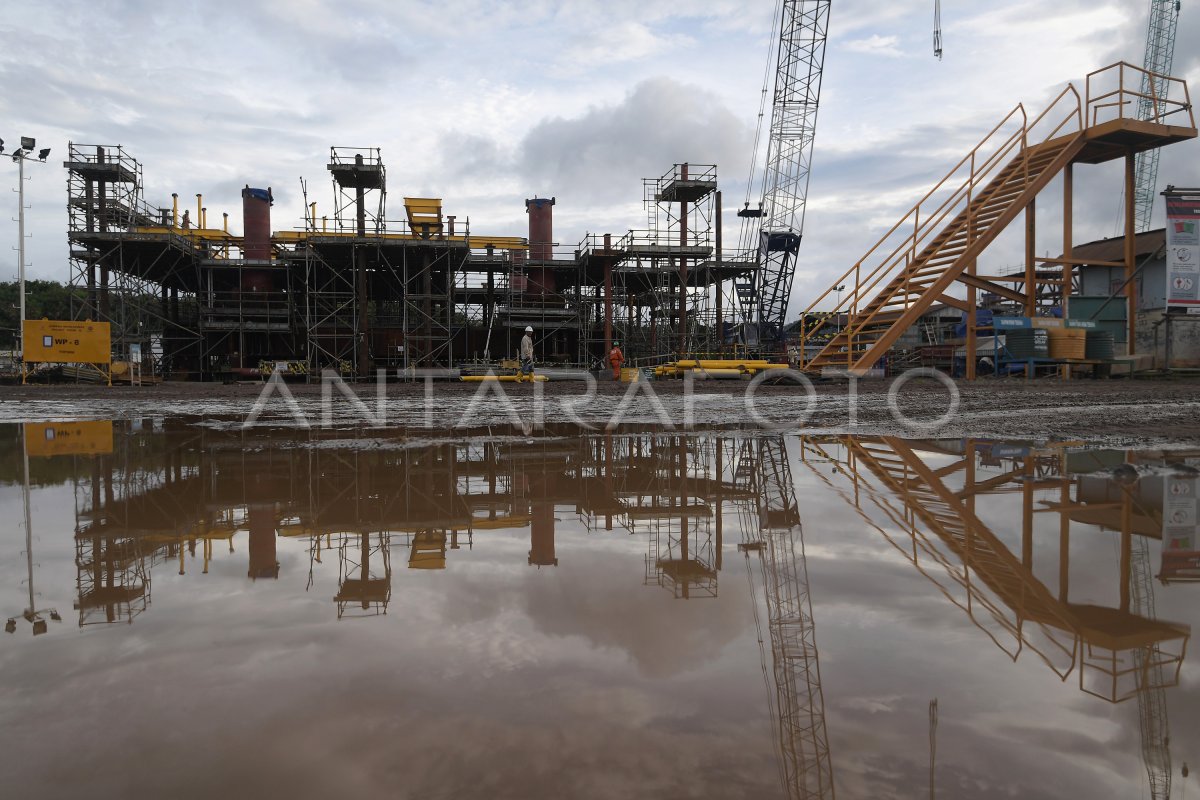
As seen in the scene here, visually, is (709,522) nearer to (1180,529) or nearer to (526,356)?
(1180,529)

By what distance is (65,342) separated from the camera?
24.8 metres

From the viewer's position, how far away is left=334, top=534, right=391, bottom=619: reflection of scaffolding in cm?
284

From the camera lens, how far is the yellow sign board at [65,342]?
24328mm

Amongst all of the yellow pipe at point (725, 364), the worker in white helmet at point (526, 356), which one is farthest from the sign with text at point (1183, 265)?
the worker in white helmet at point (526, 356)

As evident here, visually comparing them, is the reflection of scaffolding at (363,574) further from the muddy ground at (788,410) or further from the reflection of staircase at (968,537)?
the muddy ground at (788,410)

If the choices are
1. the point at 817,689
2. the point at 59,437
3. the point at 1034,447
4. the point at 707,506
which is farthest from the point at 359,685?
the point at 59,437

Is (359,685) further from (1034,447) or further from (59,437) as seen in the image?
(59,437)

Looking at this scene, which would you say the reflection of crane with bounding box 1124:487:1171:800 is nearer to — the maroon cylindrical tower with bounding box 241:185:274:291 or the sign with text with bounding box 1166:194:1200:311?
the sign with text with bounding box 1166:194:1200:311

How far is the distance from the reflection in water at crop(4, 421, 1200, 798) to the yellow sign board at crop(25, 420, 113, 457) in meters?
0.12

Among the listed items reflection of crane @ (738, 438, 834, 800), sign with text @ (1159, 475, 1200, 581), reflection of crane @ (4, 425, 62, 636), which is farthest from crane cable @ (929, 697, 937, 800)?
reflection of crane @ (4, 425, 62, 636)

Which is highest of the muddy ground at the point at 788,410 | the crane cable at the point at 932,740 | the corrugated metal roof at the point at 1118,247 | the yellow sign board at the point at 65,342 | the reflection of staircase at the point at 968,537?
the corrugated metal roof at the point at 1118,247

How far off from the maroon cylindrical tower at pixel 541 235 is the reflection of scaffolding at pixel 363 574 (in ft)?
101

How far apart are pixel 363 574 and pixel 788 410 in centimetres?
1074

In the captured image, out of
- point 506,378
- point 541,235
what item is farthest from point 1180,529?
point 541,235
